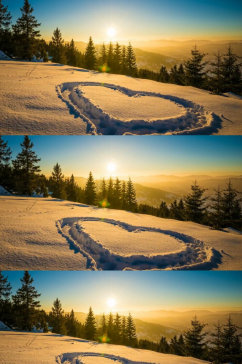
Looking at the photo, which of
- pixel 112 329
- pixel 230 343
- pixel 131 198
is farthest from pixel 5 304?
pixel 230 343

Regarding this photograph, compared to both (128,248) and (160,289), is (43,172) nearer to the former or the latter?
(128,248)

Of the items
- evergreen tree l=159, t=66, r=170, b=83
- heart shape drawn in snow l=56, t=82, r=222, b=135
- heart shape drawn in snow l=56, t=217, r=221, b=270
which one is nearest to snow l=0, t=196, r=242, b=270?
heart shape drawn in snow l=56, t=217, r=221, b=270

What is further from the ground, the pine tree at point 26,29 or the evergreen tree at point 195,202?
the pine tree at point 26,29

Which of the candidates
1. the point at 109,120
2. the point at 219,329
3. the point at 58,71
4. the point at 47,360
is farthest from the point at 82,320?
the point at 58,71

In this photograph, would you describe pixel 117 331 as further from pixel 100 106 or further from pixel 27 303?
pixel 100 106

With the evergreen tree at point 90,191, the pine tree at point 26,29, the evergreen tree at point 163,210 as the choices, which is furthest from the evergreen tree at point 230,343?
the pine tree at point 26,29

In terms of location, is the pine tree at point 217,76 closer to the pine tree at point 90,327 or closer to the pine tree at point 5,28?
the pine tree at point 5,28
